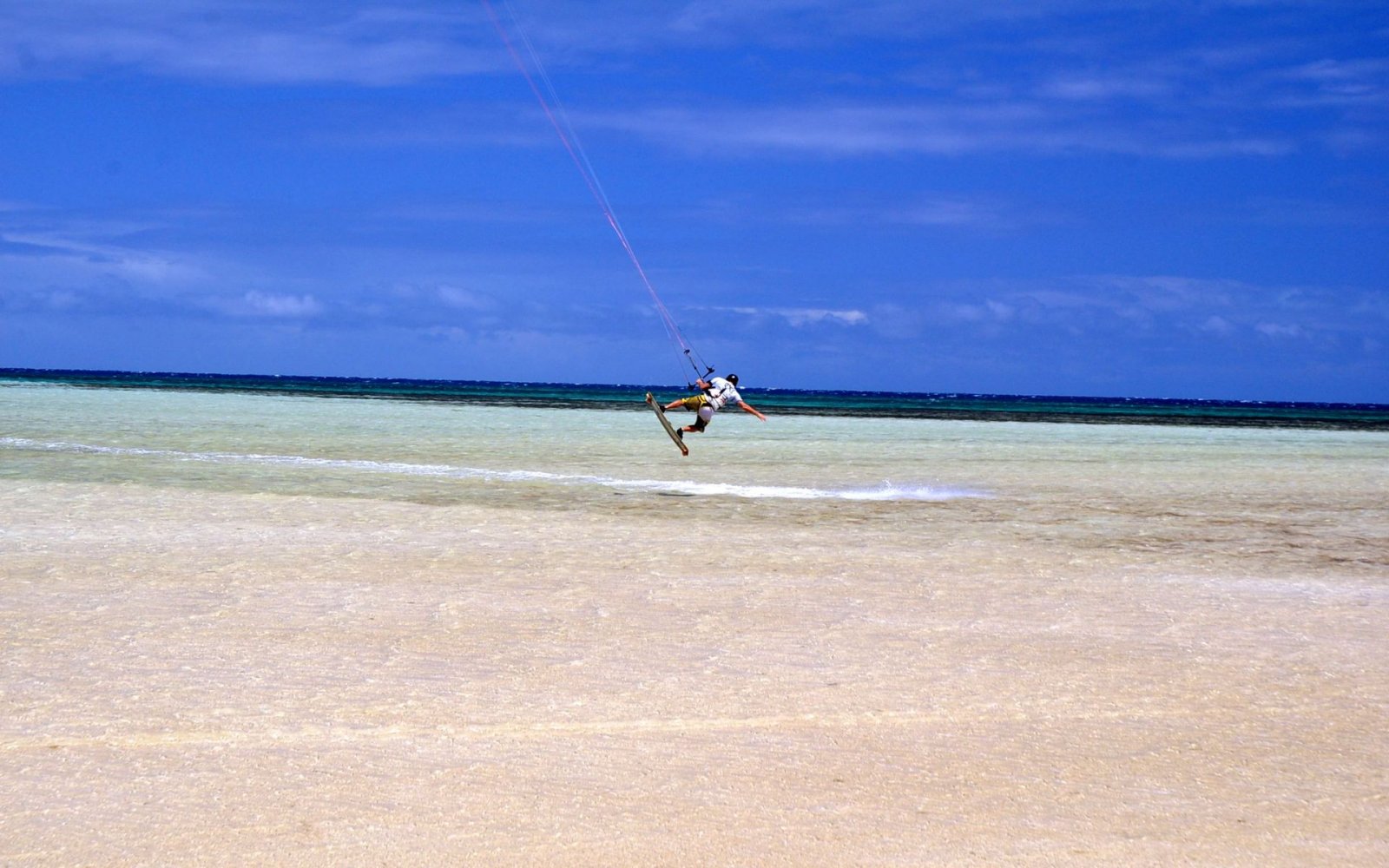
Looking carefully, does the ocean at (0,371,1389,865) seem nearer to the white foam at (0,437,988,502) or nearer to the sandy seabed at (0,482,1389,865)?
the sandy seabed at (0,482,1389,865)

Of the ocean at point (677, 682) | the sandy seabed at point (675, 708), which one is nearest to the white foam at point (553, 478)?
the ocean at point (677, 682)

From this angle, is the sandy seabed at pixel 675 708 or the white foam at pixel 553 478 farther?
the white foam at pixel 553 478

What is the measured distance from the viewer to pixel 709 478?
2547 centimetres

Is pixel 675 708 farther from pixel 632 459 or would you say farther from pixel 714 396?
pixel 632 459

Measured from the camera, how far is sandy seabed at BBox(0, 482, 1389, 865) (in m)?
5.95

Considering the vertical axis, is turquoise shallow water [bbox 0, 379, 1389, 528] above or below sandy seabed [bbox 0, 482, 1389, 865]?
above

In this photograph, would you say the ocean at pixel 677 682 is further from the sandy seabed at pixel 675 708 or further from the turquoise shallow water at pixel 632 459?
the turquoise shallow water at pixel 632 459

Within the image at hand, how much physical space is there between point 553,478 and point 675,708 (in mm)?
16485

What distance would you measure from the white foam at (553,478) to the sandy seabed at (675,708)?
777 centimetres

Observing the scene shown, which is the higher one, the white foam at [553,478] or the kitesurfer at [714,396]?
the kitesurfer at [714,396]

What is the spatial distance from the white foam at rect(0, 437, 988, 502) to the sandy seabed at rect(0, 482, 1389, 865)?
25.5 ft

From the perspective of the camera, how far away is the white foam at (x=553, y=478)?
2225 cm

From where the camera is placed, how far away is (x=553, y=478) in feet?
79.5

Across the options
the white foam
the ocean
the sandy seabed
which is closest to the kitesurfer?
the white foam
